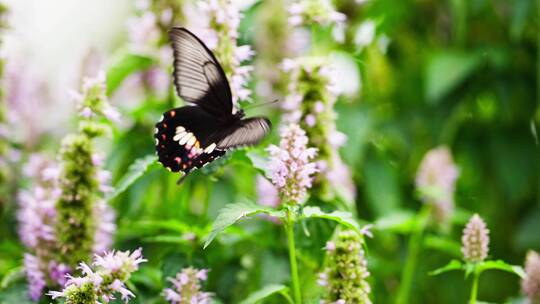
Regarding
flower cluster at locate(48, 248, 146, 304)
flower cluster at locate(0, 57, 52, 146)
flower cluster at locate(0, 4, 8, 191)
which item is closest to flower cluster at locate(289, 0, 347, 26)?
flower cluster at locate(48, 248, 146, 304)

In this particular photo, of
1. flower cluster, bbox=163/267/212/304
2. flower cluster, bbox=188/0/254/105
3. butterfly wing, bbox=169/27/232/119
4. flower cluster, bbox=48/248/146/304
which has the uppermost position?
flower cluster, bbox=188/0/254/105

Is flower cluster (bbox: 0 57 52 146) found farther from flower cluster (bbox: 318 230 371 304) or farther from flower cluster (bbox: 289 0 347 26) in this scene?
flower cluster (bbox: 318 230 371 304)

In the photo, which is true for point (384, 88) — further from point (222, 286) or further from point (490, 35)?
point (222, 286)

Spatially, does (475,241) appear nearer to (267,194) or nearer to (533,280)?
(533,280)

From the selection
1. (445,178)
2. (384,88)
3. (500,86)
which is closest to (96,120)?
(445,178)

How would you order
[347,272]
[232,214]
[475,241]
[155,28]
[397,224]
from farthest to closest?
[155,28]
[397,224]
[475,241]
[347,272]
[232,214]

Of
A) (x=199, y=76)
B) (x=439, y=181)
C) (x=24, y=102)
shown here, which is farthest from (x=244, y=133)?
(x=24, y=102)
